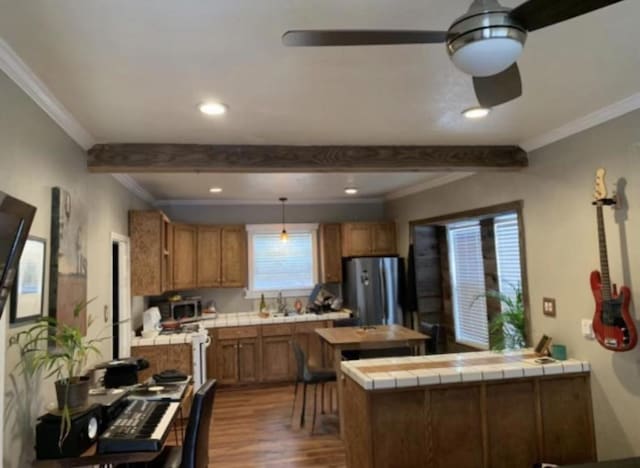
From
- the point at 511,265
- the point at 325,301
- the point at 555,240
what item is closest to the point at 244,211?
Result: the point at 325,301

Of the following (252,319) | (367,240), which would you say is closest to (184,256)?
(252,319)

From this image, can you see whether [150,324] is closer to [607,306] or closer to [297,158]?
[297,158]

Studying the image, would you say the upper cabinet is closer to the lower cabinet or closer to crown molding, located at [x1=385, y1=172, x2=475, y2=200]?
crown molding, located at [x1=385, y1=172, x2=475, y2=200]

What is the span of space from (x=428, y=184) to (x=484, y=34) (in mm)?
4264

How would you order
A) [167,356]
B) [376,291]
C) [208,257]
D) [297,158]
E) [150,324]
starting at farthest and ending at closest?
[208,257] → [376,291] → [150,324] → [167,356] → [297,158]

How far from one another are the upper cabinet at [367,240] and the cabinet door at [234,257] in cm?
144

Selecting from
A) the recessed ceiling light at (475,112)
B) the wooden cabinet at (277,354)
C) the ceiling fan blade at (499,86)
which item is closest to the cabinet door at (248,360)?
the wooden cabinet at (277,354)

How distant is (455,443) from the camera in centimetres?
279

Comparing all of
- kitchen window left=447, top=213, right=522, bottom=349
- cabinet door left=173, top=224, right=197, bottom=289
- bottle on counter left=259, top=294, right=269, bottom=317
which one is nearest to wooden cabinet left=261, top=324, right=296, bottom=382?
bottle on counter left=259, top=294, right=269, bottom=317

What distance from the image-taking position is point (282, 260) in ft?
21.7

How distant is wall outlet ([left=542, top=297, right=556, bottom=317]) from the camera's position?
133 inches

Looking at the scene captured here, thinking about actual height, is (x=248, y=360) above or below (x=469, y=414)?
below

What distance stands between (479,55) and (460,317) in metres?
4.61

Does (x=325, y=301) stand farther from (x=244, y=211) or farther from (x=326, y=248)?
(x=244, y=211)
